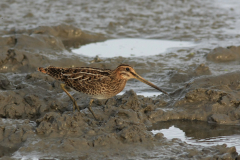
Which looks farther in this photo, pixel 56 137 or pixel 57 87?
pixel 57 87

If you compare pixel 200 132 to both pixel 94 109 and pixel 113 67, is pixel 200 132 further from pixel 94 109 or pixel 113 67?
pixel 113 67

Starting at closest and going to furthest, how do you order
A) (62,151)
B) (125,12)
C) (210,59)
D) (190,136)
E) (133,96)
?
(62,151), (190,136), (133,96), (210,59), (125,12)

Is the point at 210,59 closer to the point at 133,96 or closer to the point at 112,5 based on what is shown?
the point at 133,96

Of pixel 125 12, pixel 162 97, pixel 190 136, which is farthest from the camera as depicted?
pixel 125 12

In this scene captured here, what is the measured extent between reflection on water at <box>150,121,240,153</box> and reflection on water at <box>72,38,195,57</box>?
153 inches

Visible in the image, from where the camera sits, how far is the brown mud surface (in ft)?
17.5

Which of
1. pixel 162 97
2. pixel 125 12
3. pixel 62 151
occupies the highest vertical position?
pixel 125 12

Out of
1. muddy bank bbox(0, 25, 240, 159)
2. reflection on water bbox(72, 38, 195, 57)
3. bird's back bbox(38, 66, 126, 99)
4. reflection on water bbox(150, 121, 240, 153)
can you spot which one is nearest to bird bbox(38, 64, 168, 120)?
bird's back bbox(38, 66, 126, 99)

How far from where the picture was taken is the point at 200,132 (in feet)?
20.5

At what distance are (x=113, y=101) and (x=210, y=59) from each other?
3868 millimetres

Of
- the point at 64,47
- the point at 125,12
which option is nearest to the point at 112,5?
the point at 125,12

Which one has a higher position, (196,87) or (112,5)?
(112,5)

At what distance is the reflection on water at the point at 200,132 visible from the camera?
583 cm

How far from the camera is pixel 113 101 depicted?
7.02 metres
